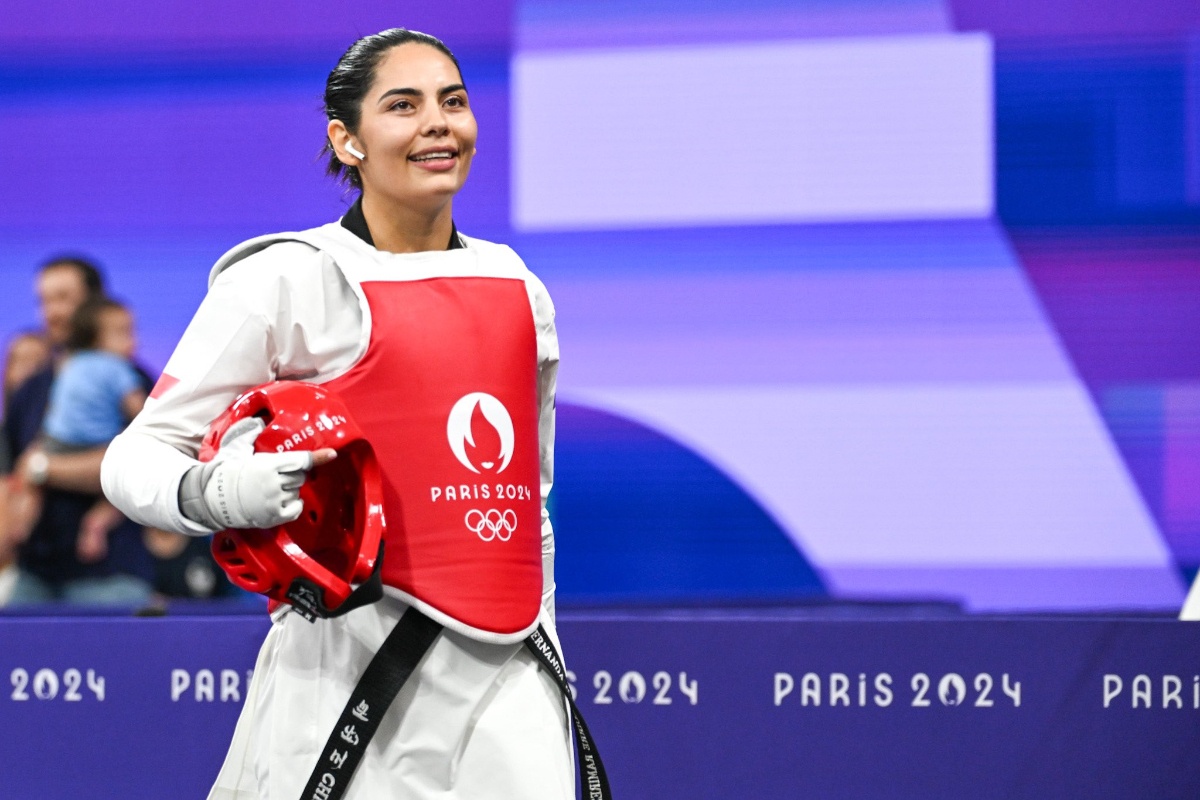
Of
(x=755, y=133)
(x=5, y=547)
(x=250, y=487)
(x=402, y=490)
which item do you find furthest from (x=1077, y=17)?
(x=5, y=547)

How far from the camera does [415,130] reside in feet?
7.13

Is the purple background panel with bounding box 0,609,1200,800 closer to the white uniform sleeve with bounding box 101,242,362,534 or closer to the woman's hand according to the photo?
the white uniform sleeve with bounding box 101,242,362,534

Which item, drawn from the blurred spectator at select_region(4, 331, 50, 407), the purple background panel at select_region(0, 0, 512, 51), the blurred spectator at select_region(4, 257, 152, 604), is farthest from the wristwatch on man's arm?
the purple background panel at select_region(0, 0, 512, 51)

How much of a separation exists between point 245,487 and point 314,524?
0.17 m

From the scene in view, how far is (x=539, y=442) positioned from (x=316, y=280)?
45 centimetres

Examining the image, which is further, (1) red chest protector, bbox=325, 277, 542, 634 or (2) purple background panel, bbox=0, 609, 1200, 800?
(2) purple background panel, bbox=0, 609, 1200, 800

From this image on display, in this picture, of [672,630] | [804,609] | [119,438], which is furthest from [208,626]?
[804,609]

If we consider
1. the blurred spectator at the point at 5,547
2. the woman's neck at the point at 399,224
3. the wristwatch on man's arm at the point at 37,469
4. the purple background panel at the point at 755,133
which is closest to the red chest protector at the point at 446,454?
the woman's neck at the point at 399,224

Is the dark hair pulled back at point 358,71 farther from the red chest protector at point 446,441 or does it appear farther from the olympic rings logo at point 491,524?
the olympic rings logo at point 491,524

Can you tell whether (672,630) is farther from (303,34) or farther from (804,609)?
(303,34)

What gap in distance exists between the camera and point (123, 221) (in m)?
5.23

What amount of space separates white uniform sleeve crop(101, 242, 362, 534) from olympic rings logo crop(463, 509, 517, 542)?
0.27 metres

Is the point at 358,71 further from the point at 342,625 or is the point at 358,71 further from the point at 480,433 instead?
the point at 342,625

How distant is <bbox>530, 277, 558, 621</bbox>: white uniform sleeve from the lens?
7.50 feet
